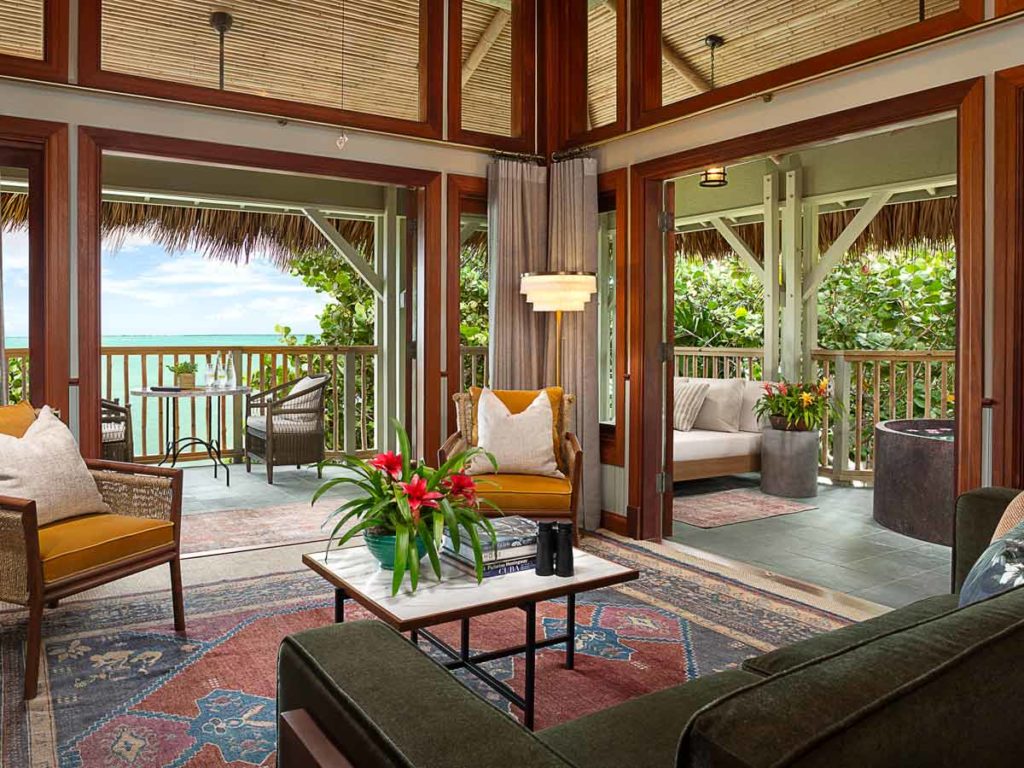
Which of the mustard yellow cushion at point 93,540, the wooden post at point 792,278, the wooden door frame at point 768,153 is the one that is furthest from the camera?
the wooden post at point 792,278

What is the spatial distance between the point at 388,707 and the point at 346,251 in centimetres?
648

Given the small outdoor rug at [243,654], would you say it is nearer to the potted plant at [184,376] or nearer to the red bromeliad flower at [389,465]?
the red bromeliad flower at [389,465]

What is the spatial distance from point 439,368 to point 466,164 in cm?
125

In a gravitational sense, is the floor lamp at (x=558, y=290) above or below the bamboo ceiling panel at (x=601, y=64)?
below

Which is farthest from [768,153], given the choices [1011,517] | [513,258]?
[1011,517]

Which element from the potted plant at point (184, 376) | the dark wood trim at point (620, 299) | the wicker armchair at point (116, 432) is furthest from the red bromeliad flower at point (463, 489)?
the potted plant at point (184, 376)

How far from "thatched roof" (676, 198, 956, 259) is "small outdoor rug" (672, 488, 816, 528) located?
10.5ft

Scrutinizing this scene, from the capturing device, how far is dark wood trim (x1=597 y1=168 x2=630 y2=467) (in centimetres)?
462

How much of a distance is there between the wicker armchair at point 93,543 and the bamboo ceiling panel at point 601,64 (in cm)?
323

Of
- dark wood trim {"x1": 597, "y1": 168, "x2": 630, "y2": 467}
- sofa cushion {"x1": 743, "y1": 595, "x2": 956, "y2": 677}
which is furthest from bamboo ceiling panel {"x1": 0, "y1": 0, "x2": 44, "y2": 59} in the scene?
sofa cushion {"x1": 743, "y1": 595, "x2": 956, "y2": 677}

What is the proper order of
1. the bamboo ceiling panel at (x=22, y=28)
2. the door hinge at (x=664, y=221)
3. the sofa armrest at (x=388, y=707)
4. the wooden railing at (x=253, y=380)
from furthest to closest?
the wooden railing at (x=253, y=380), the door hinge at (x=664, y=221), the bamboo ceiling panel at (x=22, y=28), the sofa armrest at (x=388, y=707)

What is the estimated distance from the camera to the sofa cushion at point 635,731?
133cm

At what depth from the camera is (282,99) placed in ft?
14.0

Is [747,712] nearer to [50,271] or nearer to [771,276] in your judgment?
[50,271]
